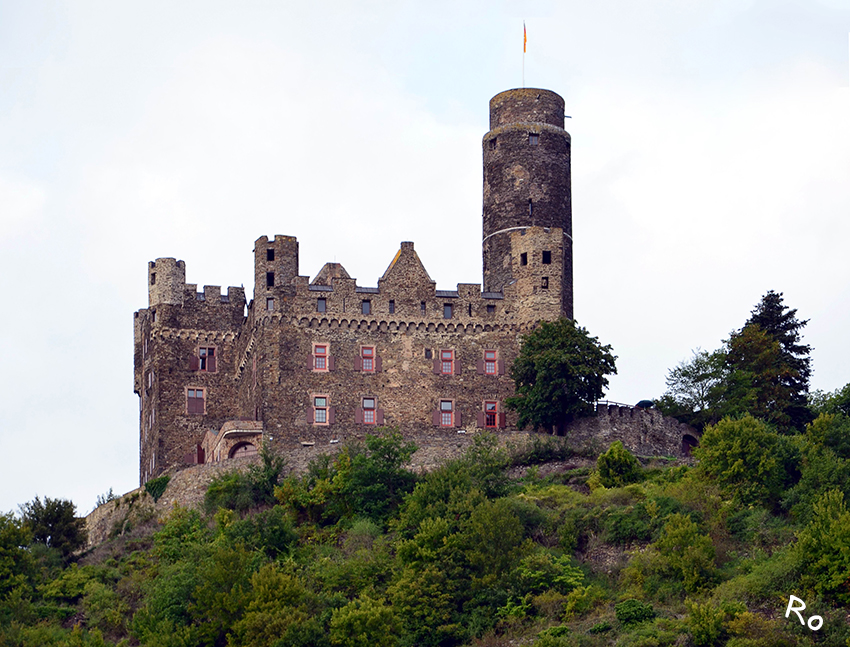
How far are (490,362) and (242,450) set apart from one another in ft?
42.5

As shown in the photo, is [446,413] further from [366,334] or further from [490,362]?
[366,334]

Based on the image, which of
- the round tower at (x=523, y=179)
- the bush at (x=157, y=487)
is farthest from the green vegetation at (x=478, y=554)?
the round tower at (x=523, y=179)

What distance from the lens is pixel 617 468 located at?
8269 centimetres

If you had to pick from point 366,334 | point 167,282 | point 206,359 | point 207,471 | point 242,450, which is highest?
point 167,282

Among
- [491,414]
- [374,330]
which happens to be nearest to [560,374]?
[491,414]

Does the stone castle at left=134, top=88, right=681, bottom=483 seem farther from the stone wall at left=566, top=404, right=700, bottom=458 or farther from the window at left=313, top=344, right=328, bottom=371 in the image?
the stone wall at left=566, top=404, right=700, bottom=458

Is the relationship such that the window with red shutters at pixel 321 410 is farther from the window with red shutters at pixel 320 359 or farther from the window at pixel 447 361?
the window at pixel 447 361

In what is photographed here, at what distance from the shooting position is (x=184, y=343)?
A: 96375 mm

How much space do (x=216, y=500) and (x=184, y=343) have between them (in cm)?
1443

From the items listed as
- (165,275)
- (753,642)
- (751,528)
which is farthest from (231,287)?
(753,642)

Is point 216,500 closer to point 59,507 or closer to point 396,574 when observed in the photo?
point 59,507

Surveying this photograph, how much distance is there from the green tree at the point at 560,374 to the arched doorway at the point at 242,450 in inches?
506

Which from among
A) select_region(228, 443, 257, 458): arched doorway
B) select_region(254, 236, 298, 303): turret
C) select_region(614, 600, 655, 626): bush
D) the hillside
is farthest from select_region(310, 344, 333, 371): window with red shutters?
select_region(614, 600, 655, 626): bush

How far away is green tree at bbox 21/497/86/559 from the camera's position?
8456cm
